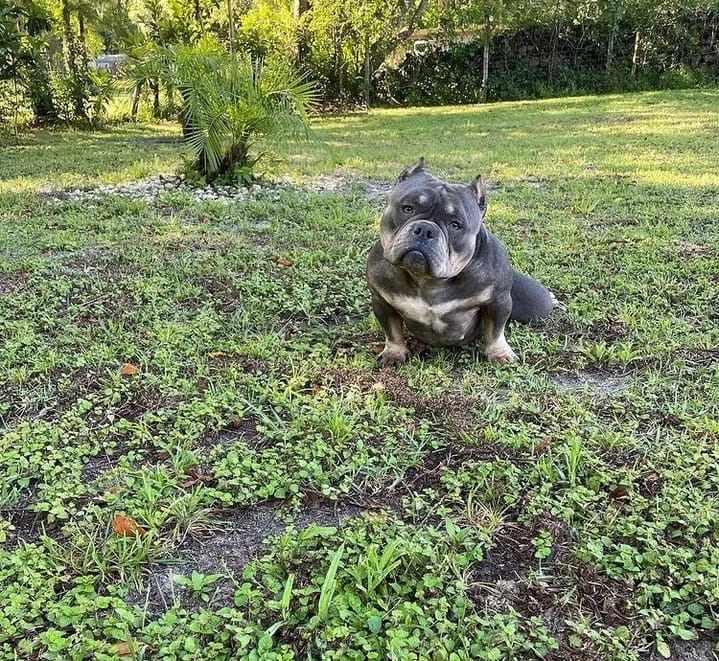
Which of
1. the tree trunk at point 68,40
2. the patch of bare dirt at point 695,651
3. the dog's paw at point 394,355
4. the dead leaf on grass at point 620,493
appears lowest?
the patch of bare dirt at point 695,651

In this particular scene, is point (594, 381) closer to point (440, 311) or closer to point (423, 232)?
point (440, 311)

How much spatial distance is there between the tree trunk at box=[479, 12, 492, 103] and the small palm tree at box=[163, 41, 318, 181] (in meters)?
13.3

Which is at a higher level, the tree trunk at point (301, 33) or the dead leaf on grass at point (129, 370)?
the tree trunk at point (301, 33)

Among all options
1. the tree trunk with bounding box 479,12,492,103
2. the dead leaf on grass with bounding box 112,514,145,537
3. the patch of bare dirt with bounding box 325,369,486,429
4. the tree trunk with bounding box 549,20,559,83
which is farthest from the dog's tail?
the tree trunk with bounding box 549,20,559,83

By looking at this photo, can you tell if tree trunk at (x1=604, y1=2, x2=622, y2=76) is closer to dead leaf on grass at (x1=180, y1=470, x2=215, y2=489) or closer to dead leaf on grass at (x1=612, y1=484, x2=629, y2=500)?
dead leaf on grass at (x1=612, y1=484, x2=629, y2=500)

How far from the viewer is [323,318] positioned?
404 centimetres

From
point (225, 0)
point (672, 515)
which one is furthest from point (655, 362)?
point (225, 0)

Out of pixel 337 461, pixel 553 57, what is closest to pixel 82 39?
pixel 553 57

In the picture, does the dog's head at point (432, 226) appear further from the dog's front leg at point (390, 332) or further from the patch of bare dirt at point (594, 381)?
the patch of bare dirt at point (594, 381)

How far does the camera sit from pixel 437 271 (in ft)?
9.25

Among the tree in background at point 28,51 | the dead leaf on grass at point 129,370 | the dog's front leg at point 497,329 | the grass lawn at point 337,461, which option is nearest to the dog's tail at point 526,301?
the grass lawn at point 337,461

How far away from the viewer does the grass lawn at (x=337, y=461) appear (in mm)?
1847

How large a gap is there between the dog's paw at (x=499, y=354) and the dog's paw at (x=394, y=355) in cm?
41

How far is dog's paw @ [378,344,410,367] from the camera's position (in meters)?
3.38
